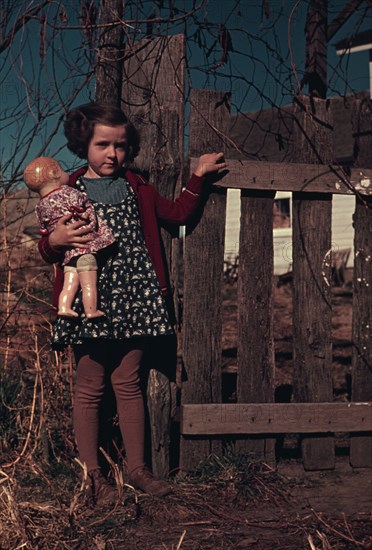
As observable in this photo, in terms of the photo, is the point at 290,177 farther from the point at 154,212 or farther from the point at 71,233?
the point at 71,233

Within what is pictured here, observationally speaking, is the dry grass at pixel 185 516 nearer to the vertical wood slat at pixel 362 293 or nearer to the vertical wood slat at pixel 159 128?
the vertical wood slat at pixel 159 128

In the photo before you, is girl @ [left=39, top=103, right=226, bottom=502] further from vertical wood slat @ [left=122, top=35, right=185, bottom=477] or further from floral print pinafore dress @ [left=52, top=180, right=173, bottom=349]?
vertical wood slat @ [left=122, top=35, right=185, bottom=477]

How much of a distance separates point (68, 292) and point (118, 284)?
25 cm

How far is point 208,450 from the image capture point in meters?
4.01

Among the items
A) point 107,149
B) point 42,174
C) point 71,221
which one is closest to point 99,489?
point 71,221

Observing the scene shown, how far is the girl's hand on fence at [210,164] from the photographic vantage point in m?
3.82

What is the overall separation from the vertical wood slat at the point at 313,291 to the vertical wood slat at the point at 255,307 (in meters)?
0.18

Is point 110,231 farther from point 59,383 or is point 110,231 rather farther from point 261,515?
point 261,515

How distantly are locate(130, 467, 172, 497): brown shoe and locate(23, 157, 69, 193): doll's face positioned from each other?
148cm

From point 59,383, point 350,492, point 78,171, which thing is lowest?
point 350,492

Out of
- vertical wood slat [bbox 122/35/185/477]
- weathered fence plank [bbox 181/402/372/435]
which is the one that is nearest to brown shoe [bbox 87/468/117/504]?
vertical wood slat [bbox 122/35/185/477]

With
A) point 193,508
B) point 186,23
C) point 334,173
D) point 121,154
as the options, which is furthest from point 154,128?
point 193,508

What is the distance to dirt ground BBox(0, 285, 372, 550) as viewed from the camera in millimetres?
2904

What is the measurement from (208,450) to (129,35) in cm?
229
